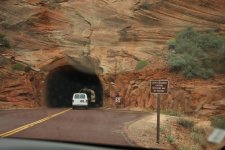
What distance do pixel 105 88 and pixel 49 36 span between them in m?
7.51

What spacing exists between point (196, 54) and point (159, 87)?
23.3 m

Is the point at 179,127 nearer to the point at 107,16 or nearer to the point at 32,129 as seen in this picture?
the point at 32,129

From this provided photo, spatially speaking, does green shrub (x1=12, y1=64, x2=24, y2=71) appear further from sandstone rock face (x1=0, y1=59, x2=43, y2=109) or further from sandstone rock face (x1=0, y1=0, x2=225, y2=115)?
sandstone rock face (x1=0, y1=0, x2=225, y2=115)

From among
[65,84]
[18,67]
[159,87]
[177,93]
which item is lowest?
[159,87]

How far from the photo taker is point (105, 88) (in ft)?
133

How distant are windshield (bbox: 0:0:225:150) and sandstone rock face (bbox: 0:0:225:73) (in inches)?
3.5

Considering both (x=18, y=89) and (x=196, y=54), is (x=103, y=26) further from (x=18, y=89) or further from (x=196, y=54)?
(x=18, y=89)

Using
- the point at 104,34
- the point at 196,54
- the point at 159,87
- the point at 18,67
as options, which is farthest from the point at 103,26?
the point at 159,87

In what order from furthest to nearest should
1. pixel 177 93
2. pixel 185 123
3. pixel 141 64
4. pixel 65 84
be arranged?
pixel 65 84 < pixel 141 64 < pixel 177 93 < pixel 185 123

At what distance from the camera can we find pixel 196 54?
3853 centimetres

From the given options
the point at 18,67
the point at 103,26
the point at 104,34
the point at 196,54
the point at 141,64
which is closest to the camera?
the point at 196,54

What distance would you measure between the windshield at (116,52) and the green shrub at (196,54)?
0.25 feet

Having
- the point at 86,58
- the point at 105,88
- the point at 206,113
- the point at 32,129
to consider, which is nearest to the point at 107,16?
the point at 86,58

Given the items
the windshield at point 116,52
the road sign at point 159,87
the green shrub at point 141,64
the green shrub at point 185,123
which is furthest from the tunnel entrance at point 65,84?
the road sign at point 159,87
